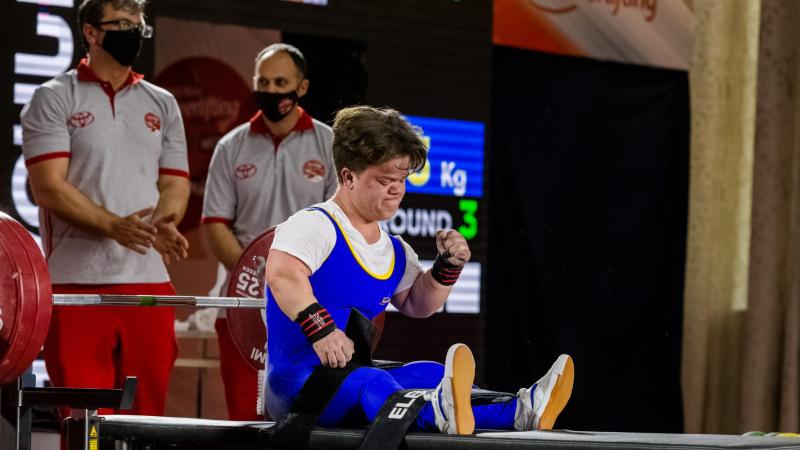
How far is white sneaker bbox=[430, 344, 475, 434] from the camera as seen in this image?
2792mm

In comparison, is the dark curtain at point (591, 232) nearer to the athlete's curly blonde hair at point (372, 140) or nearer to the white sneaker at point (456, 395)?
the athlete's curly blonde hair at point (372, 140)

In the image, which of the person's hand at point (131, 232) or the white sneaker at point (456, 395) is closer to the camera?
the white sneaker at point (456, 395)

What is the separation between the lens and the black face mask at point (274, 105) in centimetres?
498

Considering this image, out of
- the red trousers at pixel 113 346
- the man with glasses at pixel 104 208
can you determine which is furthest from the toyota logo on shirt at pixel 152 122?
the red trousers at pixel 113 346

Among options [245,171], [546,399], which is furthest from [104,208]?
[546,399]

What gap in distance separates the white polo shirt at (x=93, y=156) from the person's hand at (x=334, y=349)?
174cm

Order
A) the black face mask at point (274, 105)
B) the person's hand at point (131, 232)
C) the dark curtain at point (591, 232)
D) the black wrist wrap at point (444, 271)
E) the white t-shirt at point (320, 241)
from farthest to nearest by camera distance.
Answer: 1. the dark curtain at point (591, 232)
2. the black face mask at point (274, 105)
3. the person's hand at point (131, 232)
4. the black wrist wrap at point (444, 271)
5. the white t-shirt at point (320, 241)

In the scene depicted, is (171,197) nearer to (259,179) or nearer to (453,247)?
(259,179)

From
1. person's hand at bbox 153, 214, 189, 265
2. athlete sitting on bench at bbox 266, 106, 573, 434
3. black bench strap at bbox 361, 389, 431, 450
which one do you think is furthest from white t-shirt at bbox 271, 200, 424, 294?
person's hand at bbox 153, 214, 189, 265

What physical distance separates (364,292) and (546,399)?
0.57m

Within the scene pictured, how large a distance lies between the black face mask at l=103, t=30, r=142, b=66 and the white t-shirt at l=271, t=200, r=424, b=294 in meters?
1.60

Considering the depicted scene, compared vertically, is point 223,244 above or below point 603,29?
below

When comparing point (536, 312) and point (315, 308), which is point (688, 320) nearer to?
point (536, 312)

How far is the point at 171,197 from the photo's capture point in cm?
466
